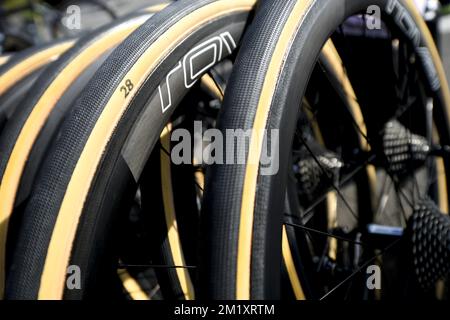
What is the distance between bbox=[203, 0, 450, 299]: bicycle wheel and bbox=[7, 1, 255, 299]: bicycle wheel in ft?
0.46

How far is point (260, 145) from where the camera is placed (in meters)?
0.76

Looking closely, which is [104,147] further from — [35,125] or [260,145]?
[35,125]

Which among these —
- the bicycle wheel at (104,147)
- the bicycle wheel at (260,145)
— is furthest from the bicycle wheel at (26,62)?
the bicycle wheel at (260,145)

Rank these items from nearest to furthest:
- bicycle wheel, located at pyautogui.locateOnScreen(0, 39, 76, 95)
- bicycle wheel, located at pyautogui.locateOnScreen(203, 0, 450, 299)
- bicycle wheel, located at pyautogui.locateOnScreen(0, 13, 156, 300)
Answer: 1. bicycle wheel, located at pyautogui.locateOnScreen(203, 0, 450, 299)
2. bicycle wheel, located at pyautogui.locateOnScreen(0, 13, 156, 300)
3. bicycle wheel, located at pyautogui.locateOnScreen(0, 39, 76, 95)

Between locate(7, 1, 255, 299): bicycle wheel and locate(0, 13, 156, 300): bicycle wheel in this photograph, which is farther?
locate(0, 13, 156, 300): bicycle wheel

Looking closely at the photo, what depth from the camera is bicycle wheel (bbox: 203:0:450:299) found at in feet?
2.38

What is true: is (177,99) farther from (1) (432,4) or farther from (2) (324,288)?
(1) (432,4)

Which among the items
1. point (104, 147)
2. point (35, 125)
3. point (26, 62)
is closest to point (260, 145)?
point (104, 147)

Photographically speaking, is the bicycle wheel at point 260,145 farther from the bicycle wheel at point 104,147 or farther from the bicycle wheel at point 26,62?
the bicycle wheel at point 26,62

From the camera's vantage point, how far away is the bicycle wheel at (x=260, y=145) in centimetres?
73

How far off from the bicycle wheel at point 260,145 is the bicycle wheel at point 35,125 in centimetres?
43

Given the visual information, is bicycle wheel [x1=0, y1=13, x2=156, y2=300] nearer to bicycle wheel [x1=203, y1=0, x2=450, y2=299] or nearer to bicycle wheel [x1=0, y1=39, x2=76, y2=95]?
bicycle wheel [x1=0, y1=39, x2=76, y2=95]

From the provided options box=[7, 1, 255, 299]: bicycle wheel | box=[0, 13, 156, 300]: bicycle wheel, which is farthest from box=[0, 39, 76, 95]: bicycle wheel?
box=[7, 1, 255, 299]: bicycle wheel
